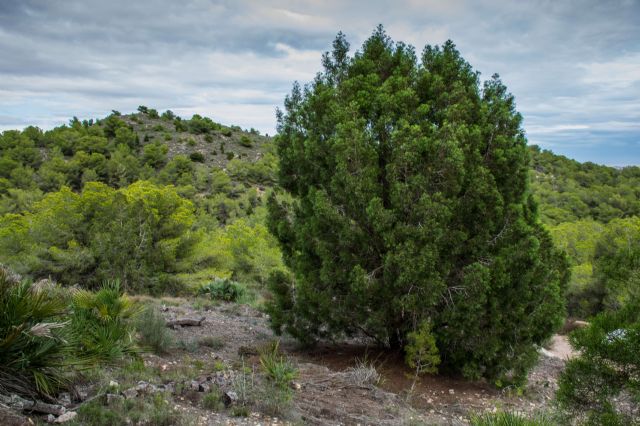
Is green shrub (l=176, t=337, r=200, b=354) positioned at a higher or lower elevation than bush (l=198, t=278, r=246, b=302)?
higher

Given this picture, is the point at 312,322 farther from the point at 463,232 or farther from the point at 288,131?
the point at 288,131

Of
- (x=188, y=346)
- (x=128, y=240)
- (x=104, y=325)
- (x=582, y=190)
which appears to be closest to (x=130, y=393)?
(x=104, y=325)

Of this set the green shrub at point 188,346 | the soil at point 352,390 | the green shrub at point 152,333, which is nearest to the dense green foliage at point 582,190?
the soil at point 352,390

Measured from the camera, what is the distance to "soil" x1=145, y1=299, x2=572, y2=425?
5.99 m

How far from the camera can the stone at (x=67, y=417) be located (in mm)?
4477

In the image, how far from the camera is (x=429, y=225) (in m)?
7.39

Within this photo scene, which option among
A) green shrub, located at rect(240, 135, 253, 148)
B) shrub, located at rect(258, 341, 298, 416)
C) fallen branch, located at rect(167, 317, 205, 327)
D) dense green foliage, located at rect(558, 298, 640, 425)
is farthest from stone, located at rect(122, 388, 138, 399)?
green shrub, located at rect(240, 135, 253, 148)

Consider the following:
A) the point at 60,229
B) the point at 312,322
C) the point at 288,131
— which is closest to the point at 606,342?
the point at 312,322

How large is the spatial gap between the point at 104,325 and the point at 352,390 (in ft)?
11.8

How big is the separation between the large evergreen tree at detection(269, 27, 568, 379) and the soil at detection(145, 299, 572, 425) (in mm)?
411

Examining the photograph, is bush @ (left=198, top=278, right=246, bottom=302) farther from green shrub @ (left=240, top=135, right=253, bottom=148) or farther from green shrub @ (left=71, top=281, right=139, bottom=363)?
green shrub @ (left=240, top=135, right=253, bottom=148)

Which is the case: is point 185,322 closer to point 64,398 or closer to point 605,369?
point 64,398

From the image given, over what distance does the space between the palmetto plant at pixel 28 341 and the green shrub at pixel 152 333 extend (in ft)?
8.94

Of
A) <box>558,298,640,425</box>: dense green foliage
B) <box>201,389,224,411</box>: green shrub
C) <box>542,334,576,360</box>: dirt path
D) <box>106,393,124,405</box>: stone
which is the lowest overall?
→ <box>542,334,576,360</box>: dirt path
